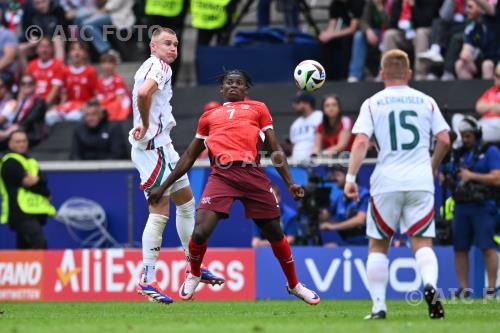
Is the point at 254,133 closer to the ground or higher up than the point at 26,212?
higher up

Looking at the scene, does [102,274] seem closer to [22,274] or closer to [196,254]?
[22,274]

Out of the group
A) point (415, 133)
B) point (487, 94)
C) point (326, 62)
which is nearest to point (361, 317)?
point (415, 133)

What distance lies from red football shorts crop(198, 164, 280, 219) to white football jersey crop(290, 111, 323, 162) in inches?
232

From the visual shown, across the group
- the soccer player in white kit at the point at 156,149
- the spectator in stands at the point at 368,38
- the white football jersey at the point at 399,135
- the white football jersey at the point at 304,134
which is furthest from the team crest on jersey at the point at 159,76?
the spectator in stands at the point at 368,38

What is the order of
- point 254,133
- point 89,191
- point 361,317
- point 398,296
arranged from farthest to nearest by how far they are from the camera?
point 89,191 → point 398,296 → point 254,133 → point 361,317

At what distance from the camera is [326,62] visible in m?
21.2

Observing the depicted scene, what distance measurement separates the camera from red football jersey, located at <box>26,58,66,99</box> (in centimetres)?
2184

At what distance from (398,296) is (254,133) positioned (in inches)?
194

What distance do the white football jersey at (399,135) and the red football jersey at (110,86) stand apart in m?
10.8

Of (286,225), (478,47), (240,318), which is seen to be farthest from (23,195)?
(240,318)

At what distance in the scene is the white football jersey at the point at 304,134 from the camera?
60.7ft

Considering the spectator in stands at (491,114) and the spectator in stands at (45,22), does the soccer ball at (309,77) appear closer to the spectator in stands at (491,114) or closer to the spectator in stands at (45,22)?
the spectator in stands at (491,114)

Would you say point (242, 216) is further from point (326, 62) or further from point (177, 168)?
point (177, 168)

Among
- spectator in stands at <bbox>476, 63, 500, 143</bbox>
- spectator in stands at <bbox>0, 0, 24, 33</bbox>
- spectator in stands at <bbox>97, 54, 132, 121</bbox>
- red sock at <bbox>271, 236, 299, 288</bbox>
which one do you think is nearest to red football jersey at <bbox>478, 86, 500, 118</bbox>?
spectator in stands at <bbox>476, 63, 500, 143</bbox>
